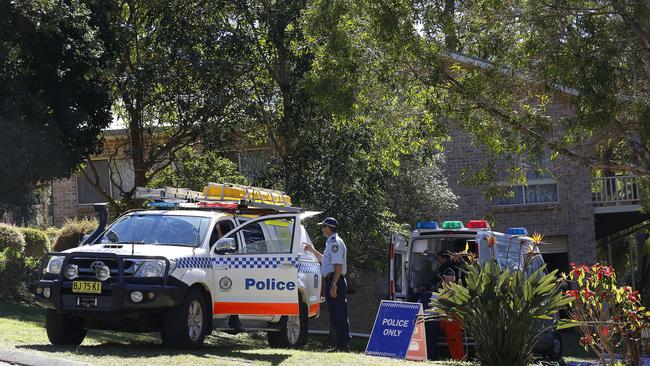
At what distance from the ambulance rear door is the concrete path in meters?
6.30

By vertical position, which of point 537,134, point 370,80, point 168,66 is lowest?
point 537,134

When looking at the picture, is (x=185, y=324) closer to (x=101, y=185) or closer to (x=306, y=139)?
(x=306, y=139)

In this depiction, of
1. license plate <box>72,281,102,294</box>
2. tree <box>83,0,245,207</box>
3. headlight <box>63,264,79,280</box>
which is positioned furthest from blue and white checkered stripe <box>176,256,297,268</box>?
tree <box>83,0,245,207</box>

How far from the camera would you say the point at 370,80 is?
14.2 meters

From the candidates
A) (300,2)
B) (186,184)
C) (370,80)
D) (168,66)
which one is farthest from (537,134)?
(186,184)

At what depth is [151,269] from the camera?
34.8ft

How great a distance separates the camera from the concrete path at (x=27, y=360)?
9195mm

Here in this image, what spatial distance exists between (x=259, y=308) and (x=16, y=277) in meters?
7.56

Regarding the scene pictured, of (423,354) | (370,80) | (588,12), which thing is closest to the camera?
(423,354)

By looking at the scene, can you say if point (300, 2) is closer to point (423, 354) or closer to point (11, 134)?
point (11, 134)

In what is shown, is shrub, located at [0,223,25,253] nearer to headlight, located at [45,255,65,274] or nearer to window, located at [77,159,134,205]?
window, located at [77,159,134,205]

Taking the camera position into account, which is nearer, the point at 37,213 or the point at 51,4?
the point at 51,4

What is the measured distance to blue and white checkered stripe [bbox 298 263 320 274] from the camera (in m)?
12.5

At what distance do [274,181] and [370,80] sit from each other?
5069 mm
